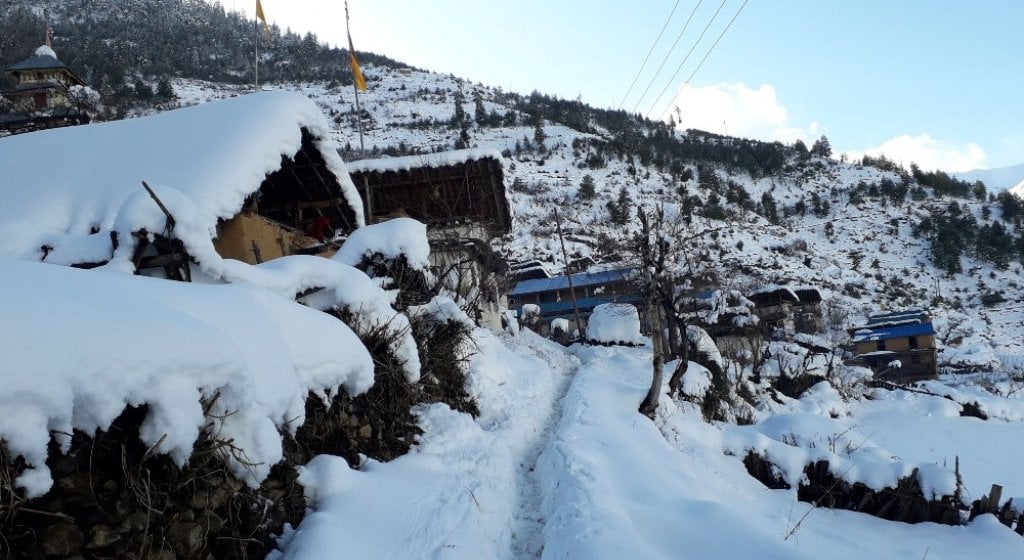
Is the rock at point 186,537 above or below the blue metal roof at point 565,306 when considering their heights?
above

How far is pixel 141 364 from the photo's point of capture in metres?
3.03

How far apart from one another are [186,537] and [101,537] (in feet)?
1.75

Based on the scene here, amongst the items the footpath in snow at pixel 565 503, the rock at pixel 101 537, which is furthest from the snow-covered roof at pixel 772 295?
the rock at pixel 101 537

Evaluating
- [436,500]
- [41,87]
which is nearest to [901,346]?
[436,500]

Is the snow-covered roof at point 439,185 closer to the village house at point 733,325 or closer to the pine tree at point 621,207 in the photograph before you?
the village house at point 733,325

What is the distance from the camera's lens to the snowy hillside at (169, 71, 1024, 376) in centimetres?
5416

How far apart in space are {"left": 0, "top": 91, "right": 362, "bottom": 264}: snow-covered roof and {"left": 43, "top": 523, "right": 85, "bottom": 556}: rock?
4141 mm

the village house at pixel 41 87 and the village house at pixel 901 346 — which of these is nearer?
the village house at pixel 41 87

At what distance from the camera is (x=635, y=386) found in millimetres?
15273

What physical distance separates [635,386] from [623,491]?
31.0ft

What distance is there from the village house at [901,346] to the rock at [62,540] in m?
42.7

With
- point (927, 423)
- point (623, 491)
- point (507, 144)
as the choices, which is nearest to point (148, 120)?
point (623, 491)

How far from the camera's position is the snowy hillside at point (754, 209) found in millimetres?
54156

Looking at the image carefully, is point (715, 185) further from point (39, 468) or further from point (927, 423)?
point (39, 468)
